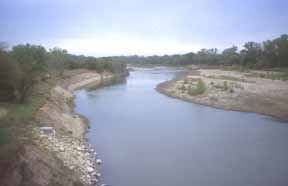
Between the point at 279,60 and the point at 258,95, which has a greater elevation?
the point at 279,60

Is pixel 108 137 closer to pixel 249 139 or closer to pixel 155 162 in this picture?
pixel 155 162

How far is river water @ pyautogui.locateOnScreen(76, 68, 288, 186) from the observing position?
34.7ft

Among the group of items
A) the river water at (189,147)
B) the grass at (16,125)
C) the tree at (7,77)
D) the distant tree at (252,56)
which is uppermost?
the distant tree at (252,56)

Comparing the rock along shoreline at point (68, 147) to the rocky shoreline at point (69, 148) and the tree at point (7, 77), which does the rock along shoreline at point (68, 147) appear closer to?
the rocky shoreline at point (69, 148)

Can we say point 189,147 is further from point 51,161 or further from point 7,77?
point 7,77

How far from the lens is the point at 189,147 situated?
14.1 metres

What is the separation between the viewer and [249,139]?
50.3 ft

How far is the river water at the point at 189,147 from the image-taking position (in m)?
10.6

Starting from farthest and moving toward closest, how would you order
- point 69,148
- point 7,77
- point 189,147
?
1. point 7,77
2. point 189,147
3. point 69,148

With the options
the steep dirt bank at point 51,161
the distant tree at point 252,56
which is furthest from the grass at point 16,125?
the distant tree at point 252,56

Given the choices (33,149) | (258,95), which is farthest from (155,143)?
(258,95)

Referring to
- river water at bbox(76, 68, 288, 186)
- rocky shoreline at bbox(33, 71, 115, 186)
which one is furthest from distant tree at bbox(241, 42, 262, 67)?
rocky shoreline at bbox(33, 71, 115, 186)

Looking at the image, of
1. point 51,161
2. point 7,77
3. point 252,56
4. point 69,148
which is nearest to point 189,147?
point 69,148

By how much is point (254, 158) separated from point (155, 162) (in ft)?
16.3
